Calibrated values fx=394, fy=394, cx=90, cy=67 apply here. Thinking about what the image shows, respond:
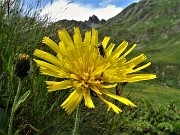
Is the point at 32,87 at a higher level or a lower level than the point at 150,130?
higher

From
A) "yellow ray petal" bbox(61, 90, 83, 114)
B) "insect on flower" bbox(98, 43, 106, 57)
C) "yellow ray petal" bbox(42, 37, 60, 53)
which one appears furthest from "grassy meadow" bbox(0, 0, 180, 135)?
"insect on flower" bbox(98, 43, 106, 57)

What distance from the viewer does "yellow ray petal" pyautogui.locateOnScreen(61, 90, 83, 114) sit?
1491 millimetres

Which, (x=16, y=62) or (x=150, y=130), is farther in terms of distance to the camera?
(x=150, y=130)

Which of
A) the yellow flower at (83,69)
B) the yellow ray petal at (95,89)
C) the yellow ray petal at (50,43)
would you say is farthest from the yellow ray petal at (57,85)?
the yellow ray petal at (50,43)

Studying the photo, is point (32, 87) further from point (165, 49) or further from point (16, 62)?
point (165, 49)

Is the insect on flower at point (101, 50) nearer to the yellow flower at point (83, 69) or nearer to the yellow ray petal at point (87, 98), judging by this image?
the yellow flower at point (83, 69)

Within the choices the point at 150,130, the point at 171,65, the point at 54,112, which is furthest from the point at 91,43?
the point at 171,65

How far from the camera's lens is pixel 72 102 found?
4.98 ft

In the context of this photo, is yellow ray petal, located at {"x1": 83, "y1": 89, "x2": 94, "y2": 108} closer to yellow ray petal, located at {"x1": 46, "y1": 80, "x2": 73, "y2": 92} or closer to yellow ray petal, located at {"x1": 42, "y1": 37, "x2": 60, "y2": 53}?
yellow ray petal, located at {"x1": 46, "y1": 80, "x2": 73, "y2": 92}

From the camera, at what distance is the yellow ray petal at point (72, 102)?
4.89ft

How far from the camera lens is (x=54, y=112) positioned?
3.16 metres

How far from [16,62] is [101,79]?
434 mm

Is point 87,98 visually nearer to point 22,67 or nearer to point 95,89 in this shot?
point 95,89

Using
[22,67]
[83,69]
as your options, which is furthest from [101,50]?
[22,67]
